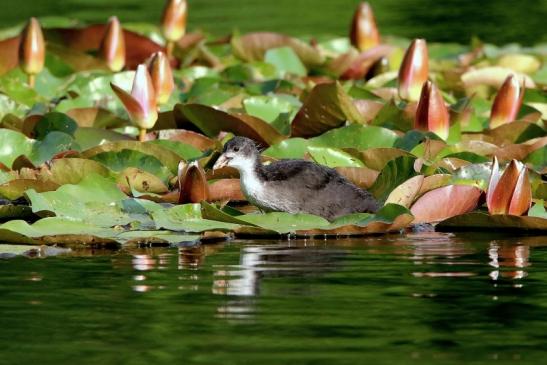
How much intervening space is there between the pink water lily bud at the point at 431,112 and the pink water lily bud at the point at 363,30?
12.9 feet

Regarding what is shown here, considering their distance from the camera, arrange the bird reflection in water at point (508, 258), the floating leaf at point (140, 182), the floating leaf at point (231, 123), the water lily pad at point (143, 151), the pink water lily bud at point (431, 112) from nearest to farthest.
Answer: the bird reflection in water at point (508, 258)
the floating leaf at point (140, 182)
the water lily pad at point (143, 151)
the pink water lily bud at point (431, 112)
the floating leaf at point (231, 123)

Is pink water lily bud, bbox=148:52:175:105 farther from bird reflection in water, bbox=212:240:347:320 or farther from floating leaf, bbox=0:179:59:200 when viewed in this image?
bird reflection in water, bbox=212:240:347:320

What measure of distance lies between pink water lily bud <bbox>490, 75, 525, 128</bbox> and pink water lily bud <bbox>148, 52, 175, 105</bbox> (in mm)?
1804

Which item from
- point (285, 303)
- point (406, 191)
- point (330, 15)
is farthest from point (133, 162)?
point (330, 15)

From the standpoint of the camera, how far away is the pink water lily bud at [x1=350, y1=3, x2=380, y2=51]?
11.2 m

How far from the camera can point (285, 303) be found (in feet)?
15.2

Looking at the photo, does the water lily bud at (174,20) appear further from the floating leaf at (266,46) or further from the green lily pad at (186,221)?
the green lily pad at (186,221)

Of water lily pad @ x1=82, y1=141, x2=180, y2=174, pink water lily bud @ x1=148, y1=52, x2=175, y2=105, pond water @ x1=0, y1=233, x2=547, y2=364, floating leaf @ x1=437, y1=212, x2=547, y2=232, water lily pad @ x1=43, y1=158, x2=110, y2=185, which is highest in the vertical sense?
pink water lily bud @ x1=148, y1=52, x2=175, y2=105

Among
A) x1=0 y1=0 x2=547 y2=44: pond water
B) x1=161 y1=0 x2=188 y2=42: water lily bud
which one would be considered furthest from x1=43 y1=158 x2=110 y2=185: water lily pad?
x1=0 y1=0 x2=547 y2=44: pond water

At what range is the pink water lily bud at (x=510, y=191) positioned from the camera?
6.08m

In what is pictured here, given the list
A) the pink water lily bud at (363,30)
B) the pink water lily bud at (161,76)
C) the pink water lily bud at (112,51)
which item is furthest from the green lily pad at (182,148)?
the pink water lily bud at (363,30)

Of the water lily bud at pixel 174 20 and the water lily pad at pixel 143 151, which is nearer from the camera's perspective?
the water lily pad at pixel 143 151

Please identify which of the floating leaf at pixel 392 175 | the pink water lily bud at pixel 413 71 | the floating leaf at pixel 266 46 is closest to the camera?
the floating leaf at pixel 392 175

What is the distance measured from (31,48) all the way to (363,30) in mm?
3119
